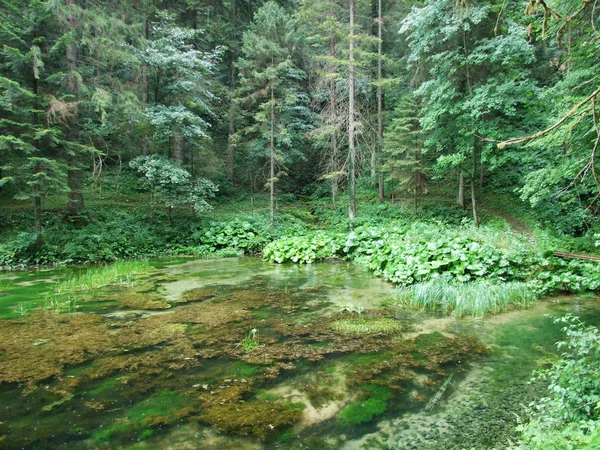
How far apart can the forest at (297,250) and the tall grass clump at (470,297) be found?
4cm

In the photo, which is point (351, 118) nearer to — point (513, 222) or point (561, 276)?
point (513, 222)

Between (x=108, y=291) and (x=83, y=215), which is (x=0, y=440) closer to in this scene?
(x=108, y=291)

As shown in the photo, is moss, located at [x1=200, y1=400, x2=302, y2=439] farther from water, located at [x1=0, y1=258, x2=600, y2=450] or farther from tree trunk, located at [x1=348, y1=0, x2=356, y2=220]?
tree trunk, located at [x1=348, y1=0, x2=356, y2=220]

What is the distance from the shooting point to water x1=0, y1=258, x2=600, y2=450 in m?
2.87

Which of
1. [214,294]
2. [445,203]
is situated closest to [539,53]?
[445,203]

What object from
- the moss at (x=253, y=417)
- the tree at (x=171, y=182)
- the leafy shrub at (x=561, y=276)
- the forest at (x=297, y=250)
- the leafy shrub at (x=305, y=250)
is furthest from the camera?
the tree at (x=171, y=182)

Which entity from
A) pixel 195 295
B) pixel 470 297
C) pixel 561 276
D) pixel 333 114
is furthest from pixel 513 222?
pixel 195 295

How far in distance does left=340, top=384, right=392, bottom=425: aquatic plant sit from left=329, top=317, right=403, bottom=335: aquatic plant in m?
1.50

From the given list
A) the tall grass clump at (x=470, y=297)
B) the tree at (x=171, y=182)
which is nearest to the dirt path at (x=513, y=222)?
the tall grass clump at (x=470, y=297)

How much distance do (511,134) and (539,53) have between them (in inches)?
171

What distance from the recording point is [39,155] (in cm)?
1088

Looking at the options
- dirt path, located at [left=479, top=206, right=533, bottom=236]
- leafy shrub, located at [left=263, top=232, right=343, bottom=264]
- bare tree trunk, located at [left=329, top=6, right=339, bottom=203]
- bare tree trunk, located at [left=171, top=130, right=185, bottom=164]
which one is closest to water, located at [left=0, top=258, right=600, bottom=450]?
leafy shrub, located at [left=263, top=232, right=343, bottom=264]

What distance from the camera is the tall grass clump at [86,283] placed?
6.44m

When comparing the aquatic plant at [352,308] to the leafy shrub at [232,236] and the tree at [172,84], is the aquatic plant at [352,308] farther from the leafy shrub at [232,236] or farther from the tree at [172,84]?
the tree at [172,84]
